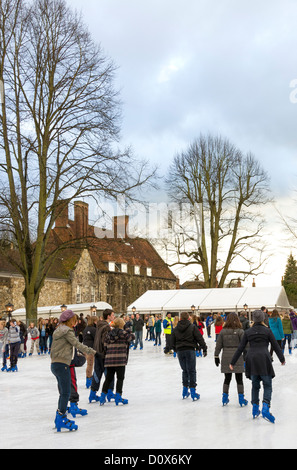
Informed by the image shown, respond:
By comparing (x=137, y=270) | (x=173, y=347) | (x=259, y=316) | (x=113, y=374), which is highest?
(x=137, y=270)

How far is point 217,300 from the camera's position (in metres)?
33.4

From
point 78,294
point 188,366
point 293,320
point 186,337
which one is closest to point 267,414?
point 188,366

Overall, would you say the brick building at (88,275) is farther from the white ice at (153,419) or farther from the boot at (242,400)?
the boot at (242,400)

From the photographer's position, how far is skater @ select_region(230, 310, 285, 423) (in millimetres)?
8117

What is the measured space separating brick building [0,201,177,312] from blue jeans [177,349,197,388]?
109 feet

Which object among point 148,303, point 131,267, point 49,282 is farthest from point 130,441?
point 131,267

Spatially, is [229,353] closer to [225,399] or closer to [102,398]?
[225,399]

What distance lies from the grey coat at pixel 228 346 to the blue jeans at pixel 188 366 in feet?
2.66

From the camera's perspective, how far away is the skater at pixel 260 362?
8117mm

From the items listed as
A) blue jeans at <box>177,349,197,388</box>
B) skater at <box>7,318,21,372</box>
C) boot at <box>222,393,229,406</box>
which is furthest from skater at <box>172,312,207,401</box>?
skater at <box>7,318,21,372</box>

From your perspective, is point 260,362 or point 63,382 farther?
point 260,362

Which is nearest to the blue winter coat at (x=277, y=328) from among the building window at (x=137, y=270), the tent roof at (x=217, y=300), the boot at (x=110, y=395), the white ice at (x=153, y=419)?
the white ice at (x=153, y=419)

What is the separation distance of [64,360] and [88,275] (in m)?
49.0

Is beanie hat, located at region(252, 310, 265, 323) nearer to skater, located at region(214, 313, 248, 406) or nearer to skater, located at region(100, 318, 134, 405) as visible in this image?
skater, located at region(214, 313, 248, 406)
